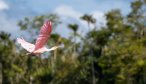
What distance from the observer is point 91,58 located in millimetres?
33500

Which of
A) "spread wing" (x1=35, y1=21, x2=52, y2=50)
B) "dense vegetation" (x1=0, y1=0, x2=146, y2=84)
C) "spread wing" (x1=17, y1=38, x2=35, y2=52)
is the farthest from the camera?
"dense vegetation" (x1=0, y1=0, x2=146, y2=84)

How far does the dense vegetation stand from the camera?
27.4 metres

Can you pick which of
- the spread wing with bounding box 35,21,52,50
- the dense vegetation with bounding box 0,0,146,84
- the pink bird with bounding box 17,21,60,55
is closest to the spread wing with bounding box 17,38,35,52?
the pink bird with bounding box 17,21,60,55

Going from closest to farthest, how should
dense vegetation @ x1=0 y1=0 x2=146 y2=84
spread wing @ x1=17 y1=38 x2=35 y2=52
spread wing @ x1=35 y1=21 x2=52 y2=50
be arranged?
1. spread wing @ x1=35 y1=21 x2=52 y2=50
2. spread wing @ x1=17 y1=38 x2=35 y2=52
3. dense vegetation @ x1=0 y1=0 x2=146 y2=84

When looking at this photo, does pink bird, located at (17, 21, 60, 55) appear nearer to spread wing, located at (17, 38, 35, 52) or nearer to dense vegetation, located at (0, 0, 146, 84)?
spread wing, located at (17, 38, 35, 52)

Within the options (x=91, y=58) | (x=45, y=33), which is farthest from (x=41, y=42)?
(x=91, y=58)

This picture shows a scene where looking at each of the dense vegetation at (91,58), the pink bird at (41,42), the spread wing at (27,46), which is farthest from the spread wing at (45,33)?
the dense vegetation at (91,58)

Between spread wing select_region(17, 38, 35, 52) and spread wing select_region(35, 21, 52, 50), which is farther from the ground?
spread wing select_region(35, 21, 52, 50)

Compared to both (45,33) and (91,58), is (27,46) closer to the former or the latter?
(45,33)

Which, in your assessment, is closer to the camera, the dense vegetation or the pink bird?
the pink bird

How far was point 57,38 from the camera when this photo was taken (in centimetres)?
3484

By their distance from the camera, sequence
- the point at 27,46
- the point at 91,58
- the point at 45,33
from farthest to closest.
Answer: the point at 91,58, the point at 27,46, the point at 45,33

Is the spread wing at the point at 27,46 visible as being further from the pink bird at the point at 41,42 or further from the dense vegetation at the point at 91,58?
the dense vegetation at the point at 91,58

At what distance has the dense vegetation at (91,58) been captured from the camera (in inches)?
1077
